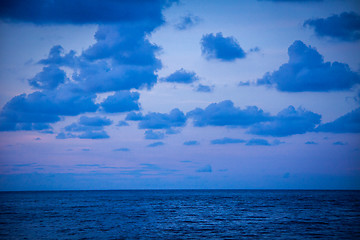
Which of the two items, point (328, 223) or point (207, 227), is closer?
point (207, 227)

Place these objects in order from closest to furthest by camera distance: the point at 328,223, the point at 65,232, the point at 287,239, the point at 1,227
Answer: the point at 287,239
the point at 65,232
the point at 1,227
the point at 328,223

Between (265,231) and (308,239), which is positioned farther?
(265,231)

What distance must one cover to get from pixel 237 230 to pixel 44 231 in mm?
24025

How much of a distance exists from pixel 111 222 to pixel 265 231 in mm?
23155

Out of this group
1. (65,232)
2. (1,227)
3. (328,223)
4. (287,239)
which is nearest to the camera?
(287,239)

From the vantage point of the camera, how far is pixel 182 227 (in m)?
45.0

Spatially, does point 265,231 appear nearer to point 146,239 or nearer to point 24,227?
point 146,239

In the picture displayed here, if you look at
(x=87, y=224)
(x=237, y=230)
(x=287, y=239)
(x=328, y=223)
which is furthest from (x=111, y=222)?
(x=328, y=223)

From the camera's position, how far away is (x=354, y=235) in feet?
126

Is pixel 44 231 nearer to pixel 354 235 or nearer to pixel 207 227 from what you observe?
pixel 207 227

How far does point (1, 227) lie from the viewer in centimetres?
4481

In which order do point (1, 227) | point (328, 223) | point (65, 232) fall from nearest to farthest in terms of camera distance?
point (65, 232) < point (1, 227) < point (328, 223)

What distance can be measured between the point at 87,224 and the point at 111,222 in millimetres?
3900

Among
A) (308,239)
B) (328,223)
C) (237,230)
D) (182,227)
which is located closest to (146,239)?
(182,227)
